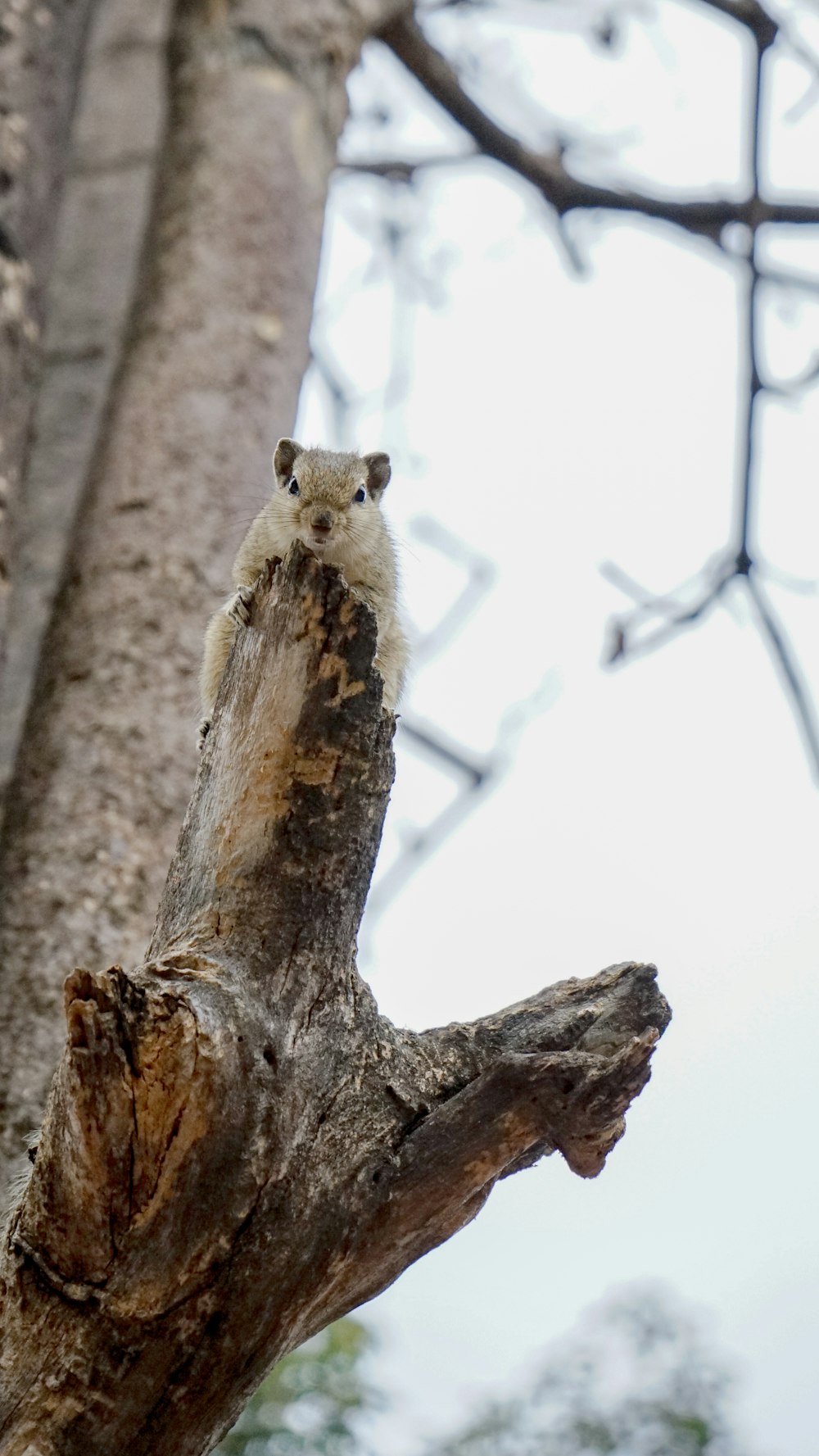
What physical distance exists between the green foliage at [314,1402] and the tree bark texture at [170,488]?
1414mm

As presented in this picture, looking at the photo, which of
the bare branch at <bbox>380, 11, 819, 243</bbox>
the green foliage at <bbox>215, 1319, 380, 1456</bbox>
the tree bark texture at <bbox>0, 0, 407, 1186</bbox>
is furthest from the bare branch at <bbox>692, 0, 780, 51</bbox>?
Result: the green foliage at <bbox>215, 1319, 380, 1456</bbox>

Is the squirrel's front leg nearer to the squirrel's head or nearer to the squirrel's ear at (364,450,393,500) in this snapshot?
the squirrel's head

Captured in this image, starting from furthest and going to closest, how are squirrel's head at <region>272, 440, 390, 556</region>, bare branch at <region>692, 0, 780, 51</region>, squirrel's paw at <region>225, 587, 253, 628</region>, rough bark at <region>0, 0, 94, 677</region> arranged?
1. bare branch at <region>692, 0, 780, 51</region>
2. rough bark at <region>0, 0, 94, 677</region>
3. squirrel's head at <region>272, 440, 390, 556</region>
4. squirrel's paw at <region>225, 587, 253, 628</region>

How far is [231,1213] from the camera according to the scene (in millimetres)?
1921

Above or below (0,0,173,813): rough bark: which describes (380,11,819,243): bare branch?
above

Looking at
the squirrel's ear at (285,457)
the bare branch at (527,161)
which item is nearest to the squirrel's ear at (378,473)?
the squirrel's ear at (285,457)

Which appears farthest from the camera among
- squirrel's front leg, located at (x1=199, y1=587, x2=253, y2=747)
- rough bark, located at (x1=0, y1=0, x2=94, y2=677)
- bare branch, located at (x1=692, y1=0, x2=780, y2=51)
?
bare branch, located at (x1=692, y1=0, x2=780, y2=51)

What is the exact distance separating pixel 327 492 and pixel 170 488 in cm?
55

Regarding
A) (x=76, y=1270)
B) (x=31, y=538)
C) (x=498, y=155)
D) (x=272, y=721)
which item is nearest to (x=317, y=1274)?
(x=76, y=1270)

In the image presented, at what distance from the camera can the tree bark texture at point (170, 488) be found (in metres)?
3.18

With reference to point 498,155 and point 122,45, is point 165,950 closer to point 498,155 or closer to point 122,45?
point 122,45

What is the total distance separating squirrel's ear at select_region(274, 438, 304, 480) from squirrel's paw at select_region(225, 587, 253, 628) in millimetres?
717

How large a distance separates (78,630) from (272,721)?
1.57 m

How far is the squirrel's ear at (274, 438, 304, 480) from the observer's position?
11.8 feet
